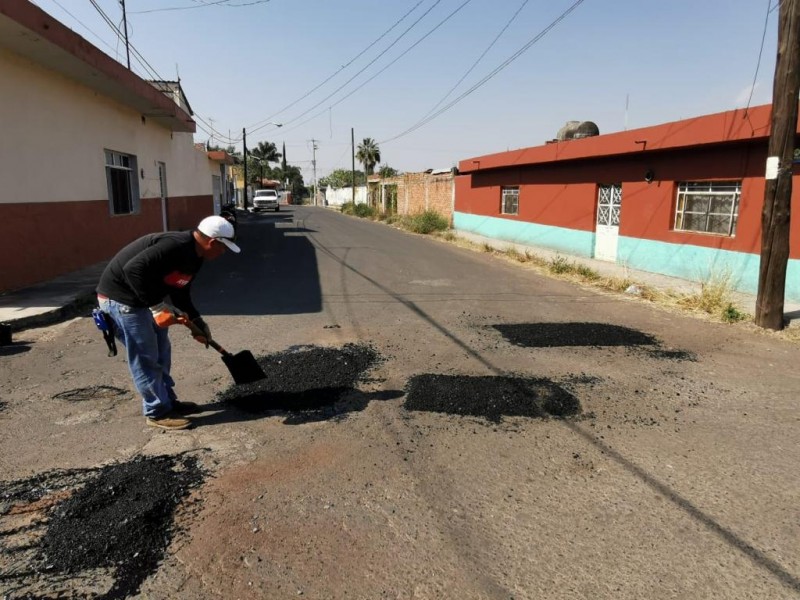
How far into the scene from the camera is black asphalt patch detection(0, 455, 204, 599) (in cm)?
249

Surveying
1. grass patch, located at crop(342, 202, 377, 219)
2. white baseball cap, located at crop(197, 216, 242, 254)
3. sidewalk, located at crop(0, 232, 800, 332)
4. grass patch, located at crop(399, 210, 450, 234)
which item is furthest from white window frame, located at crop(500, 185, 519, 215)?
white baseball cap, located at crop(197, 216, 242, 254)

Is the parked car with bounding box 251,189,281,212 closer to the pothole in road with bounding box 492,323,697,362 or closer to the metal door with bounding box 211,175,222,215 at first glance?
the metal door with bounding box 211,175,222,215

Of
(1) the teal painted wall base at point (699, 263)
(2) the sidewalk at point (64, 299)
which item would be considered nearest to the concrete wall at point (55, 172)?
(2) the sidewalk at point (64, 299)

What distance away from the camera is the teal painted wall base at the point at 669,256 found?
10.2 meters

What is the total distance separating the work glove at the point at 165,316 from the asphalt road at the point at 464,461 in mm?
864

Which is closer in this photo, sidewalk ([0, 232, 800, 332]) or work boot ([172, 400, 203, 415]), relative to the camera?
work boot ([172, 400, 203, 415])

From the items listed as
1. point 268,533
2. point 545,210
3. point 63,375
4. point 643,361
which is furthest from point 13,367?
point 545,210

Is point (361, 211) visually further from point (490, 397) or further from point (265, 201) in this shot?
point (490, 397)

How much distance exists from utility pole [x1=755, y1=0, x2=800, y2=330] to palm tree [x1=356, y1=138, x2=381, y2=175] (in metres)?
68.4

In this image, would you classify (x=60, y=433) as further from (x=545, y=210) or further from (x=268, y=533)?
(x=545, y=210)

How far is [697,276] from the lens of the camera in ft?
38.1

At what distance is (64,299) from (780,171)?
34.5 ft

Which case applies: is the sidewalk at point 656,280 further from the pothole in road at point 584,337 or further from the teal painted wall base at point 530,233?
the pothole in road at point 584,337

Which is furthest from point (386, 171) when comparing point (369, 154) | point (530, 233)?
point (530, 233)
